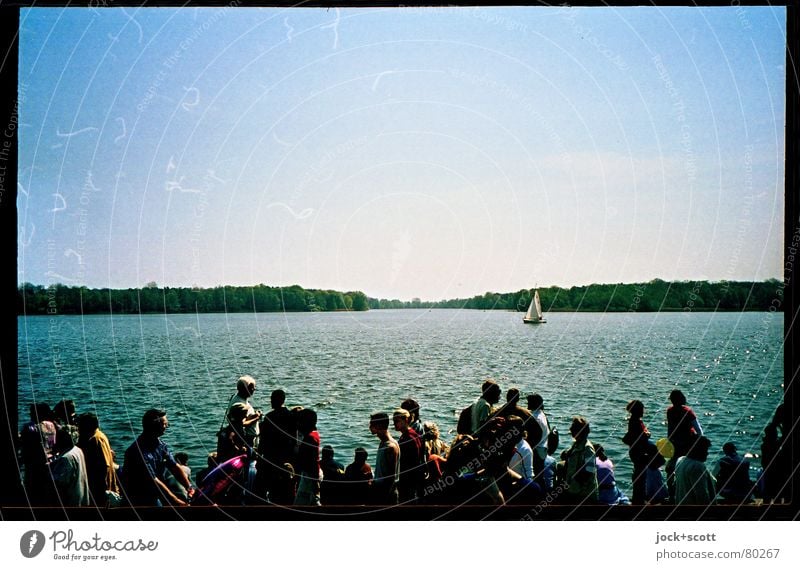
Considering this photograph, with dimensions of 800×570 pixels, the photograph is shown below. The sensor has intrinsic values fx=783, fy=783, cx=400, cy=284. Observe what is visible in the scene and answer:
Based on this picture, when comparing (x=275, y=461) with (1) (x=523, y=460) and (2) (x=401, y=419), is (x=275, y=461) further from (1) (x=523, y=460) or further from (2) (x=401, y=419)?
(1) (x=523, y=460)

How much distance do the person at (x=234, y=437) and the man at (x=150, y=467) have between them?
778mm

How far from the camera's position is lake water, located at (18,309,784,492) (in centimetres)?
4384

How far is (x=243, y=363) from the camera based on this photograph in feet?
266

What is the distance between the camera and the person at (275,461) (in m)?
9.86

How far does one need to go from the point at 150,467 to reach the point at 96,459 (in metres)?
0.88

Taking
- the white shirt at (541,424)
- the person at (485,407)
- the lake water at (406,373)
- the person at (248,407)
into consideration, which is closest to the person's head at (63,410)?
the person at (248,407)

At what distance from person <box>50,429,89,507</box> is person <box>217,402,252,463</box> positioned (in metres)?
1.62

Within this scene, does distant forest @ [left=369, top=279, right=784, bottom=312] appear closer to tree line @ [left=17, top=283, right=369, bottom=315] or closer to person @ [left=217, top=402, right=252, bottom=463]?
tree line @ [left=17, top=283, right=369, bottom=315]

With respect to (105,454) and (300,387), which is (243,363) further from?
(105,454)

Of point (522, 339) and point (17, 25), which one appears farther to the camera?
point (522, 339)

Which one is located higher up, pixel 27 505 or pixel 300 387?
pixel 27 505

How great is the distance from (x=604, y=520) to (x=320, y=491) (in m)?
3.50

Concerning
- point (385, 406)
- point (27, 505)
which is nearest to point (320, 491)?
point (27, 505)

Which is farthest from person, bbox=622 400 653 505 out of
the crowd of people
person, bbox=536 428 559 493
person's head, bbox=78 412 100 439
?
person's head, bbox=78 412 100 439
